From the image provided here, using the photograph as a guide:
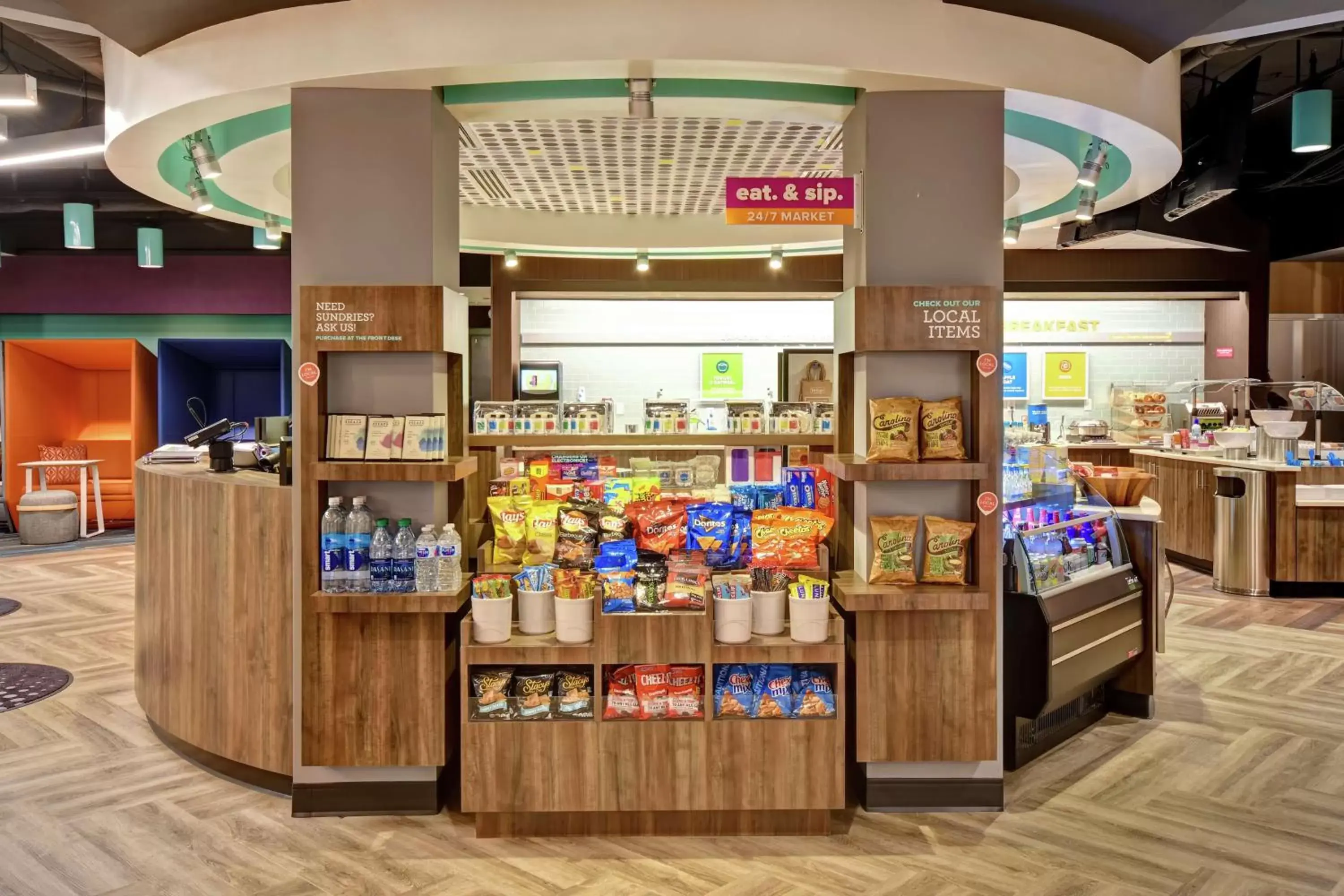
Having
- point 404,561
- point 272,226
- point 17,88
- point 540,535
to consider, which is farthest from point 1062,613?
point 17,88

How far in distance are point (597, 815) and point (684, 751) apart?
41cm

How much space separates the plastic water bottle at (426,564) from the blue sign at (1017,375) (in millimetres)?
8517

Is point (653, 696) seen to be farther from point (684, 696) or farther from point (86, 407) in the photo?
point (86, 407)

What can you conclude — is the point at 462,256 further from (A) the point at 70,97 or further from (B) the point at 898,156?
(B) the point at 898,156

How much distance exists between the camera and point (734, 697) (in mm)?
3277

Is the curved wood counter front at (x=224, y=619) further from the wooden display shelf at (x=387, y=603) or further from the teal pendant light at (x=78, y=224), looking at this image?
the teal pendant light at (x=78, y=224)

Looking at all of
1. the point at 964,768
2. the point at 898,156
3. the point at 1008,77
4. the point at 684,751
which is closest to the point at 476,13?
the point at 898,156

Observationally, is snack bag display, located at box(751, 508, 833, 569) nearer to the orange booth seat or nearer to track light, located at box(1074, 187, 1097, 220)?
track light, located at box(1074, 187, 1097, 220)

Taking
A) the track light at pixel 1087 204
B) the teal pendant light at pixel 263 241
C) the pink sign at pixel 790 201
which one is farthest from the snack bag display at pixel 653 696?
the teal pendant light at pixel 263 241

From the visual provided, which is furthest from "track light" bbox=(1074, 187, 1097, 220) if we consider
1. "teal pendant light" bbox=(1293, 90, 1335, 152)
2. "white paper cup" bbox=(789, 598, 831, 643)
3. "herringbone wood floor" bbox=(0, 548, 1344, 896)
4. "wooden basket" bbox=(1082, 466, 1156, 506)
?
"white paper cup" bbox=(789, 598, 831, 643)

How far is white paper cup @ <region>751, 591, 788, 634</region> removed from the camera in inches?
131

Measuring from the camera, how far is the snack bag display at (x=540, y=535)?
3.60 m

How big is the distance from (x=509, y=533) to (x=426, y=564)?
0.40 metres

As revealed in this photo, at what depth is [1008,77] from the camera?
10.9 feet
